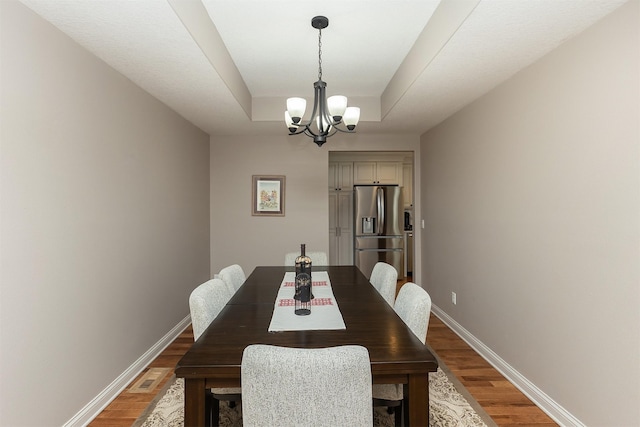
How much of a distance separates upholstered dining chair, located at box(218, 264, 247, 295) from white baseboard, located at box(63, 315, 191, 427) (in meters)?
1.00

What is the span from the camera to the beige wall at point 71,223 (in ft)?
5.26

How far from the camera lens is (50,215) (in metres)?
1.83

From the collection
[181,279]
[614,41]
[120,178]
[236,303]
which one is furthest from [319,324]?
[181,279]

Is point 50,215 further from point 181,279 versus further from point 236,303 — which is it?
point 181,279

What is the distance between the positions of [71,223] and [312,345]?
5.24 feet

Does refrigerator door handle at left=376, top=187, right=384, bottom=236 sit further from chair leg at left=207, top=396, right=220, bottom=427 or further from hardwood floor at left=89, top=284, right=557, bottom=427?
chair leg at left=207, top=396, right=220, bottom=427

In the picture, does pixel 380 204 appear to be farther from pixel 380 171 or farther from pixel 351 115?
pixel 351 115

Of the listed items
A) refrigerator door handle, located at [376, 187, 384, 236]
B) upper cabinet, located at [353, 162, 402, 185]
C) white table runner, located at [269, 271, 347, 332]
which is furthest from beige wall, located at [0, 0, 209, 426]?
upper cabinet, located at [353, 162, 402, 185]

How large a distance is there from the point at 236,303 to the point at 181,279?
1938mm

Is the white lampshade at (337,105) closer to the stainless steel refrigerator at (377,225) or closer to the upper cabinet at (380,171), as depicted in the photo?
the stainless steel refrigerator at (377,225)

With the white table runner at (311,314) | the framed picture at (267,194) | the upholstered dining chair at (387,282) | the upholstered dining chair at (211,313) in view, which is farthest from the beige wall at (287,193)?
the upholstered dining chair at (211,313)

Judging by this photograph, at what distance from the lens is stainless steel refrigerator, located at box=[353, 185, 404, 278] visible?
5766 millimetres

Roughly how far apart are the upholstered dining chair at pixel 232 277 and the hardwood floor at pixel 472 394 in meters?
A: 0.87

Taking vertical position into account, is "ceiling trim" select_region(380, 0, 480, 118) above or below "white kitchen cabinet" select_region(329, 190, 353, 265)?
above
